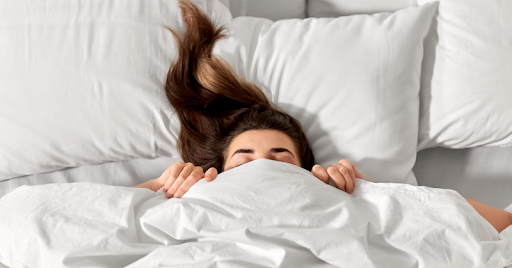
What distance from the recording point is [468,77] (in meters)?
1.03

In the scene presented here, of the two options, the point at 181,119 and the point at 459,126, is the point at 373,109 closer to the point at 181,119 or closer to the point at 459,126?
the point at 459,126

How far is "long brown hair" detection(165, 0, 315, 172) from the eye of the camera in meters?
1.03

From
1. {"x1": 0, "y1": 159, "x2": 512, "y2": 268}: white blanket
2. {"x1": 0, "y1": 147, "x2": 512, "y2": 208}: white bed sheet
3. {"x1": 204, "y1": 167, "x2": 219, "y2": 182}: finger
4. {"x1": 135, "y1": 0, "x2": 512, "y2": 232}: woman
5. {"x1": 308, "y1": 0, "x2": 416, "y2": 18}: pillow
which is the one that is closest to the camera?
{"x1": 0, "y1": 159, "x2": 512, "y2": 268}: white blanket

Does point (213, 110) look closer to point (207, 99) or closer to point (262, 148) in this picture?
point (207, 99)

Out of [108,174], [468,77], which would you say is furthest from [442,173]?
[108,174]

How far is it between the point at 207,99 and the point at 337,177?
459 millimetres

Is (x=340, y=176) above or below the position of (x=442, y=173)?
above

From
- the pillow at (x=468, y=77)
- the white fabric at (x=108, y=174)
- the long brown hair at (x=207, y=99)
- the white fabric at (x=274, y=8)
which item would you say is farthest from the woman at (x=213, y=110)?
the pillow at (x=468, y=77)

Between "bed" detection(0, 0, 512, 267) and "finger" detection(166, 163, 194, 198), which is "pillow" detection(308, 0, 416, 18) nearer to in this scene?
"bed" detection(0, 0, 512, 267)

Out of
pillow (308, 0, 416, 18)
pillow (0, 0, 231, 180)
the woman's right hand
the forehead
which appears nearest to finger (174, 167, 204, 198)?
the woman's right hand

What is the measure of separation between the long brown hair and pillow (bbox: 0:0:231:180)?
44 millimetres

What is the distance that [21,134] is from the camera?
3.31ft

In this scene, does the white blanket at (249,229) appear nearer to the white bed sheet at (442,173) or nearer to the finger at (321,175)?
the finger at (321,175)

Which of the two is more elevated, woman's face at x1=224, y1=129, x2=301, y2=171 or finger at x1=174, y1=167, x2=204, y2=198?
woman's face at x1=224, y1=129, x2=301, y2=171
